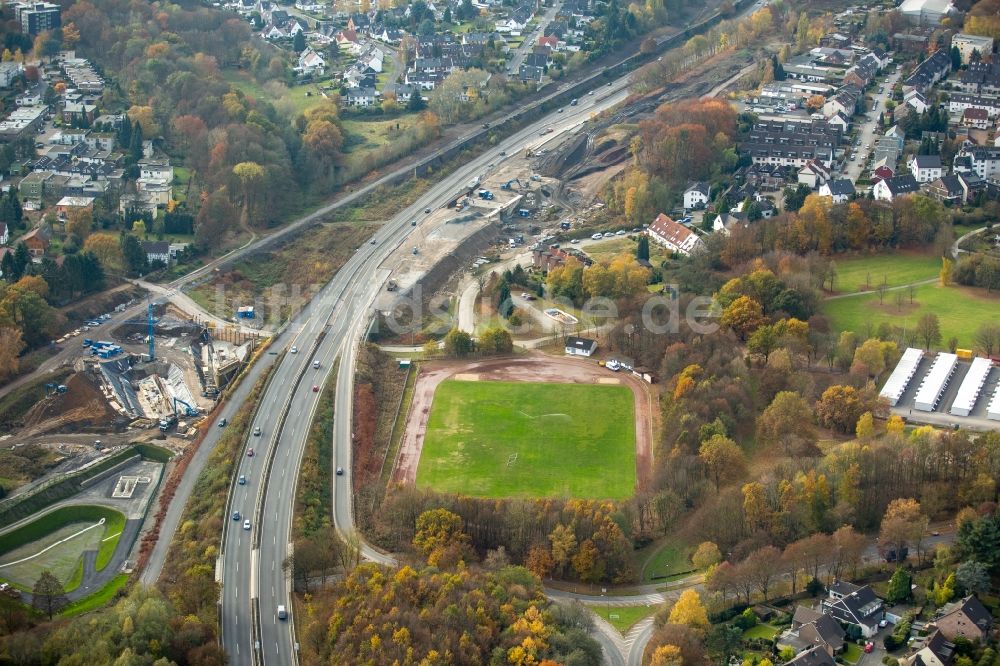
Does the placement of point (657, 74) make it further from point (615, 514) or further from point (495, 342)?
point (615, 514)

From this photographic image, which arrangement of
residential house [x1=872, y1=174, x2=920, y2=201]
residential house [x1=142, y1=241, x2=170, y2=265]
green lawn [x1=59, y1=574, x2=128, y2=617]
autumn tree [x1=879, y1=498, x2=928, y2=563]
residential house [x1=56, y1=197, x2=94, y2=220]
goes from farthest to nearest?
1. residential house [x1=56, y1=197, x2=94, y2=220]
2. residential house [x1=872, y1=174, x2=920, y2=201]
3. residential house [x1=142, y1=241, x2=170, y2=265]
4. green lawn [x1=59, y1=574, x2=128, y2=617]
5. autumn tree [x1=879, y1=498, x2=928, y2=563]

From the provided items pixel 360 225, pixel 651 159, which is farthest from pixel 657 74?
pixel 360 225

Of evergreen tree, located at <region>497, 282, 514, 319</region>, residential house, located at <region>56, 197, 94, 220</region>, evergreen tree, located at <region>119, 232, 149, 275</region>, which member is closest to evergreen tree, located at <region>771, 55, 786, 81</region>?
evergreen tree, located at <region>497, 282, 514, 319</region>

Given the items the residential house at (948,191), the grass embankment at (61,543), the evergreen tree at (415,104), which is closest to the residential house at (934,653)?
the grass embankment at (61,543)

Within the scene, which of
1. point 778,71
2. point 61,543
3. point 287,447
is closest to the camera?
point 61,543

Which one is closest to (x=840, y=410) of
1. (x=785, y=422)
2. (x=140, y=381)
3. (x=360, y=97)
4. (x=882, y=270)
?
(x=785, y=422)

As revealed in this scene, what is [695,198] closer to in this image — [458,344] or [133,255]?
[458,344]

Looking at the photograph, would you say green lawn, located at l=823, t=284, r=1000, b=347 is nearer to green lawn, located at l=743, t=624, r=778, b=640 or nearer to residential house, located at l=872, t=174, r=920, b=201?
residential house, located at l=872, t=174, r=920, b=201
